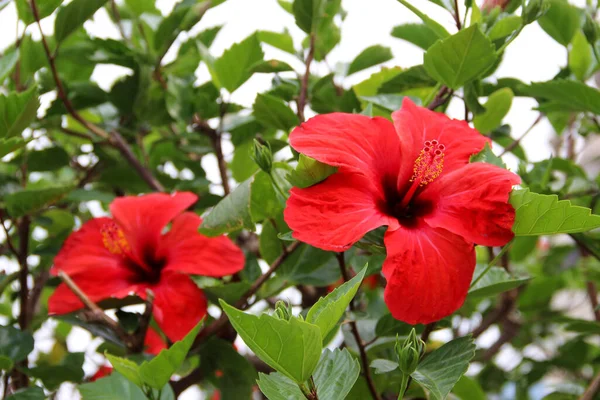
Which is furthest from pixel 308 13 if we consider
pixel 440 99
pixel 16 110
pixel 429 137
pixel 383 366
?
pixel 383 366

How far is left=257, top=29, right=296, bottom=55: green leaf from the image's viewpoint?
1.36m

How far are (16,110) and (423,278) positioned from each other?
2.03ft

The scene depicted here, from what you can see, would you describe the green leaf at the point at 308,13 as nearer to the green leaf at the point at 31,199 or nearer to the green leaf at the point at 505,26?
the green leaf at the point at 505,26

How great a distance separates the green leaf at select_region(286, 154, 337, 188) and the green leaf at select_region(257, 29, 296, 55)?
2.10ft

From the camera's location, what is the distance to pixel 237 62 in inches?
46.8

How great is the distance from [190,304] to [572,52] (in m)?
0.85

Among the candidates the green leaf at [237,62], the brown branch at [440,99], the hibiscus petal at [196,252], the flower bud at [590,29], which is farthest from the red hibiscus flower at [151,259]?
the flower bud at [590,29]

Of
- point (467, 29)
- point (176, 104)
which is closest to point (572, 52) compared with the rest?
point (467, 29)

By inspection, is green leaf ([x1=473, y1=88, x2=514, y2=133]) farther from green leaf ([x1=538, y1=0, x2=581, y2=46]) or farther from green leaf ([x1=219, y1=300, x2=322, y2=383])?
green leaf ([x1=219, y1=300, x2=322, y2=383])

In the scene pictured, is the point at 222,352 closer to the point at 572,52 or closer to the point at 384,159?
the point at 384,159

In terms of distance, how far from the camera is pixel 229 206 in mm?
855

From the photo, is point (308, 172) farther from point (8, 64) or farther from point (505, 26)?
point (8, 64)

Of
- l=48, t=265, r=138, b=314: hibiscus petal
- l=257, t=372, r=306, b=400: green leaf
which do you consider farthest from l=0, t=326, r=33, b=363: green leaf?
l=257, t=372, r=306, b=400: green leaf

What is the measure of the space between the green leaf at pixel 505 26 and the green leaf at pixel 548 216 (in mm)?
306
